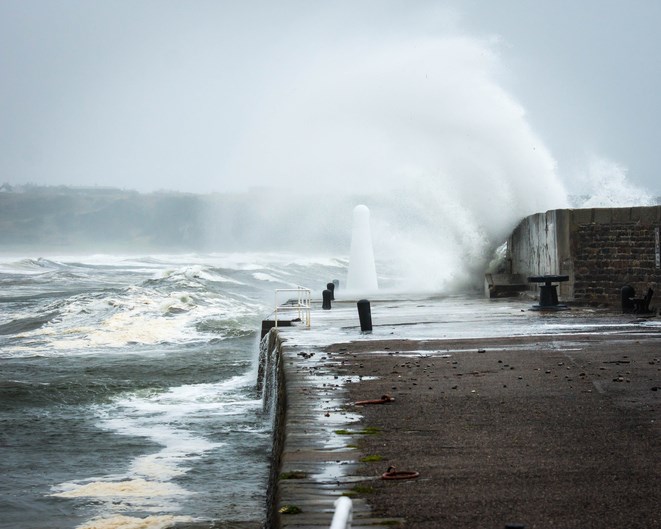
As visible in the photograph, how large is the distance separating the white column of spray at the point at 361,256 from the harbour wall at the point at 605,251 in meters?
9.91

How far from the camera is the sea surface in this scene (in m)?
7.12

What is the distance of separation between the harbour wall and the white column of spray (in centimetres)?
991

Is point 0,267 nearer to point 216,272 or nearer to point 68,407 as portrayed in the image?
point 216,272

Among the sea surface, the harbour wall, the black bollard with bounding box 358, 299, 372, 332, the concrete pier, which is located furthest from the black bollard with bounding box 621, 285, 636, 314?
the sea surface

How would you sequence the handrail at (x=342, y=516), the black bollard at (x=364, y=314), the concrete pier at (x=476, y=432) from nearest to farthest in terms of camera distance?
1. the handrail at (x=342, y=516)
2. the concrete pier at (x=476, y=432)
3. the black bollard at (x=364, y=314)

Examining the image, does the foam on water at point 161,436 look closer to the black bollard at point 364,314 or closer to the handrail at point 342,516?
the black bollard at point 364,314

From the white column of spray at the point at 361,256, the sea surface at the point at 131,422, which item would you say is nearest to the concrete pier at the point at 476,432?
the sea surface at the point at 131,422

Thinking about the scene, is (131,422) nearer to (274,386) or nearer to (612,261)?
(274,386)

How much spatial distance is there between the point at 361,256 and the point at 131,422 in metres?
17.9

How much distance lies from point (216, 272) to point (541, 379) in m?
45.2

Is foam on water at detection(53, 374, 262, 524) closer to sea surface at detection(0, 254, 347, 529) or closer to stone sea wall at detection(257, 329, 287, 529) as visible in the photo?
sea surface at detection(0, 254, 347, 529)

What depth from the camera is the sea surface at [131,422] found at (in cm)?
712

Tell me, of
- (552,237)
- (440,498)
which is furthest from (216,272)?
(440,498)

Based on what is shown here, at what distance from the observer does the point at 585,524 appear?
156 inches
